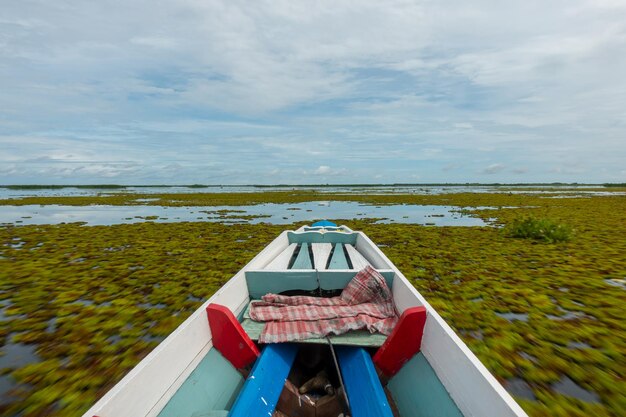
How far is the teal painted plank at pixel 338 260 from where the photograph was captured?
458 centimetres

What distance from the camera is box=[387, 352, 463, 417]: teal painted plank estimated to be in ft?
5.82

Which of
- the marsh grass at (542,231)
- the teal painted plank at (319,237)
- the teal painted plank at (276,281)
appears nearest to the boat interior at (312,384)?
the teal painted plank at (276,281)

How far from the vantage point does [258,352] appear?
2.28m

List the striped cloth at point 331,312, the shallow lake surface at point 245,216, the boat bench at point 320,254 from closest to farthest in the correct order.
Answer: the striped cloth at point 331,312, the boat bench at point 320,254, the shallow lake surface at point 245,216

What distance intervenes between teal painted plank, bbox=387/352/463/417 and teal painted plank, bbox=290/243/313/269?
260 centimetres

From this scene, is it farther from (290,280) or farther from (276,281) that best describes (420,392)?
(276,281)

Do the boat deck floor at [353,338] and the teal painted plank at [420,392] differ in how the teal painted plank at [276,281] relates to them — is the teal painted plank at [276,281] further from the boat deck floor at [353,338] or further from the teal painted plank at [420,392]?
the teal painted plank at [420,392]

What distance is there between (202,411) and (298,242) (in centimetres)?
471

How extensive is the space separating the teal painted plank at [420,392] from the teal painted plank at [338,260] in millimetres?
2398

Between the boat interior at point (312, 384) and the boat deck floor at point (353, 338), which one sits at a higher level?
the boat deck floor at point (353, 338)

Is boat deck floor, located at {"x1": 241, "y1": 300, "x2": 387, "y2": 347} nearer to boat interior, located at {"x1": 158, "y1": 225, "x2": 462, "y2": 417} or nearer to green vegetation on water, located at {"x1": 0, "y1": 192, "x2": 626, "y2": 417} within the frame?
boat interior, located at {"x1": 158, "y1": 225, "x2": 462, "y2": 417}

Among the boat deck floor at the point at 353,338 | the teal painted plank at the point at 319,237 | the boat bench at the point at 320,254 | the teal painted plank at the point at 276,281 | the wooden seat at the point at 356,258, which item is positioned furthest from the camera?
the teal painted plank at the point at 319,237

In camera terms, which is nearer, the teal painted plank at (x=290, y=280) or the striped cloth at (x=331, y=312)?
the striped cloth at (x=331, y=312)

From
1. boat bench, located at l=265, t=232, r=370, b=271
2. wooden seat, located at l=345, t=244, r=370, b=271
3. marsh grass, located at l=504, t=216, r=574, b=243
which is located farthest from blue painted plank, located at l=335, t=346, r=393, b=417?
marsh grass, located at l=504, t=216, r=574, b=243
